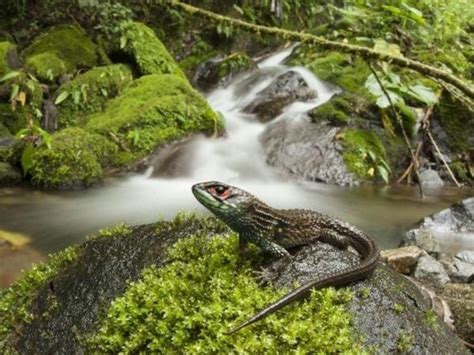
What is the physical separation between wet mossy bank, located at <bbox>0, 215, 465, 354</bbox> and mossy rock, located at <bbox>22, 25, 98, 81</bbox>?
940cm

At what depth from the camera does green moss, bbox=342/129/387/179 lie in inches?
451

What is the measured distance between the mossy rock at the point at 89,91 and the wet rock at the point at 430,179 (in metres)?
7.61

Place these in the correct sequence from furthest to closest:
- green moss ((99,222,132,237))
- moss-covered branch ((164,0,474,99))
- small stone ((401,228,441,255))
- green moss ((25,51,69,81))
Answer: green moss ((25,51,69,81)) → small stone ((401,228,441,255)) → green moss ((99,222,132,237)) → moss-covered branch ((164,0,474,99))

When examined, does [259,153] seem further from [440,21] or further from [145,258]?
[145,258]

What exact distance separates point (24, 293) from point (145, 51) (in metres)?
11.0

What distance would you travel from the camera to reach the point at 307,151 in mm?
11875

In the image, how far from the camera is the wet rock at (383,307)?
9.11 ft

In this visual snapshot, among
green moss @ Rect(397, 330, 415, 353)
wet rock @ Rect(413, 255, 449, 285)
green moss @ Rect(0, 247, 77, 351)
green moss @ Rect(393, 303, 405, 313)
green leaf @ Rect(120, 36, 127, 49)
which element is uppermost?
green moss @ Rect(393, 303, 405, 313)

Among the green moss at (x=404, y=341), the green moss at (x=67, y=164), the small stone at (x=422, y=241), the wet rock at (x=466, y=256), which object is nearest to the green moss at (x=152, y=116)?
the green moss at (x=67, y=164)

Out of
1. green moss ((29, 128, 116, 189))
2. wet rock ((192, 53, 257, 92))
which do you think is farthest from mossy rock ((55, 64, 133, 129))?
wet rock ((192, 53, 257, 92))

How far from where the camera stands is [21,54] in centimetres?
1313

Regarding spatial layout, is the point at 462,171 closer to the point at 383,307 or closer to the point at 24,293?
the point at 383,307

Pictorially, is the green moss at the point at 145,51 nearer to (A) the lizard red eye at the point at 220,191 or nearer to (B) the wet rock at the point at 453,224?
(B) the wet rock at the point at 453,224

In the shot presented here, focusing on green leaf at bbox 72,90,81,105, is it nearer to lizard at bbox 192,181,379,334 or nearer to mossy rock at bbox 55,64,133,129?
mossy rock at bbox 55,64,133,129
